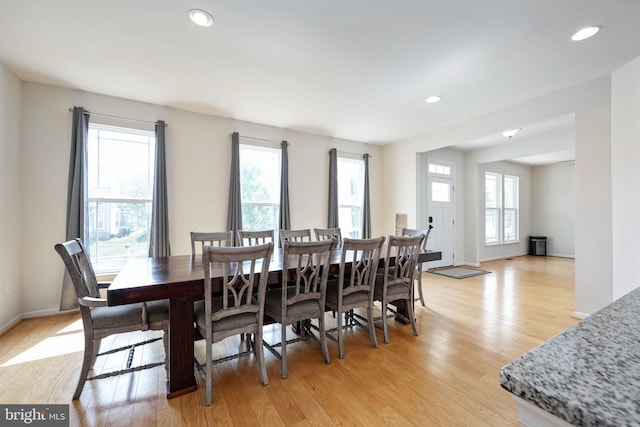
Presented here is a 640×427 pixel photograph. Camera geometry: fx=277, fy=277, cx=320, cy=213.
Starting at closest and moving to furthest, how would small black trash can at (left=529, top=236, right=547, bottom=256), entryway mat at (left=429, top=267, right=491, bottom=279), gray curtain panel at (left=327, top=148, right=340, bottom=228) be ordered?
gray curtain panel at (left=327, top=148, right=340, bottom=228)
entryway mat at (left=429, top=267, right=491, bottom=279)
small black trash can at (left=529, top=236, right=547, bottom=256)

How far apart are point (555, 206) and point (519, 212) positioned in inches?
38.5

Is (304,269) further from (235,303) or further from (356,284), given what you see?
(356,284)

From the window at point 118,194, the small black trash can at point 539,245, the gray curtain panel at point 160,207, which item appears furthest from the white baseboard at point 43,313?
the small black trash can at point 539,245

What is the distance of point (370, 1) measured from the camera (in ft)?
6.64

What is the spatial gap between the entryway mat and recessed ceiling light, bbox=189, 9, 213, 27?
17.8 ft

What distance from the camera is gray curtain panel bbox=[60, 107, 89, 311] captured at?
11.0ft

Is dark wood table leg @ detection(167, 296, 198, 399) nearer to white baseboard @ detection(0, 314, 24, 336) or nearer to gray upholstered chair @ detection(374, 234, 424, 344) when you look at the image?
gray upholstered chair @ detection(374, 234, 424, 344)

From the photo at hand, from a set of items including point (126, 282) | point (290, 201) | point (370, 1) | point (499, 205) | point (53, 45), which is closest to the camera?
point (126, 282)

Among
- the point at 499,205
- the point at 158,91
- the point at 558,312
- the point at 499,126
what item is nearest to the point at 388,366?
the point at 558,312

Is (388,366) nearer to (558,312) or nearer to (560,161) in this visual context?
(558,312)

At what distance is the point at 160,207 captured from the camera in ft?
12.4

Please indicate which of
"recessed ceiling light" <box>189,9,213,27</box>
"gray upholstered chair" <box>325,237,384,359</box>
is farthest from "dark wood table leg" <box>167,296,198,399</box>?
"recessed ceiling light" <box>189,9,213,27</box>

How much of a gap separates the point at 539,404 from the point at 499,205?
28.1 feet

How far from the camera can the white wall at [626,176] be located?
2.72 metres
